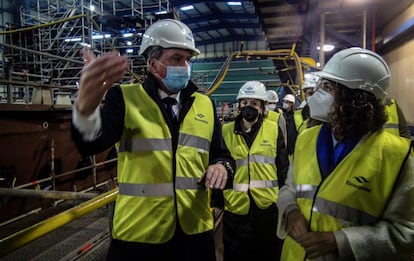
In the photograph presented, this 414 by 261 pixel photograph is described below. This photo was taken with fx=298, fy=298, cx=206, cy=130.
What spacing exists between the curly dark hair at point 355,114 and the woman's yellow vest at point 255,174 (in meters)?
1.57

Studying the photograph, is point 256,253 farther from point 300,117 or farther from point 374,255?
point 300,117

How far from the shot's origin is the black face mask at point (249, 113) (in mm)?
3543

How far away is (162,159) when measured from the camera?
65.9 inches

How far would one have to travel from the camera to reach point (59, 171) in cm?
606

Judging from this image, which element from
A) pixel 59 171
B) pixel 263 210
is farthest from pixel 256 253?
pixel 59 171

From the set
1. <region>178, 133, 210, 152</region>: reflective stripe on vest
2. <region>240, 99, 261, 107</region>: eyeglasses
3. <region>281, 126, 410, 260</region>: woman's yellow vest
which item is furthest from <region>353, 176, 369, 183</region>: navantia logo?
<region>240, 99, 261, 107</region>: eyeglasses

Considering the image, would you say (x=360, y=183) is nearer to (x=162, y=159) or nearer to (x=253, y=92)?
(x=162, y=159)

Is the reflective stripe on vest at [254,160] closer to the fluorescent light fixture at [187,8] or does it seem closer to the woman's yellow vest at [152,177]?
the woman's yellow vest at [152,177]

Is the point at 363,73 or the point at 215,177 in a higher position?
the point at 363,73

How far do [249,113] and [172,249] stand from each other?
2184mm

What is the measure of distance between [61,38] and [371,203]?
14547 millimetres

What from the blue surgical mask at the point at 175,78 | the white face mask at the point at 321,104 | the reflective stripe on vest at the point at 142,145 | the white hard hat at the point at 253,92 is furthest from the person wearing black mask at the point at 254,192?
the reflective stripe on vest at the point at 142,145

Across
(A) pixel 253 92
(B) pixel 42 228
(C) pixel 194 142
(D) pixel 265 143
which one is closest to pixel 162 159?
(C) pixel 194 142

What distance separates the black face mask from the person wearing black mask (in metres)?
0.09
